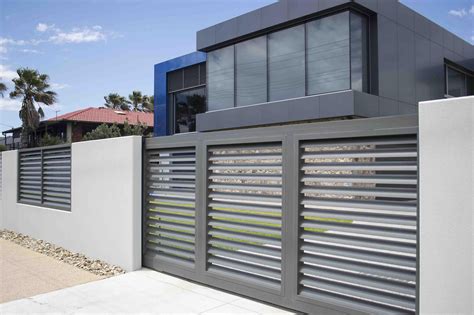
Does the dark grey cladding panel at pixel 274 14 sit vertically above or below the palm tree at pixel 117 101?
below

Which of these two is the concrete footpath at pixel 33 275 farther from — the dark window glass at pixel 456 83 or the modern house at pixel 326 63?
the dark window glass at pixel 456 83

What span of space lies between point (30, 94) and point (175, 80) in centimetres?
1685

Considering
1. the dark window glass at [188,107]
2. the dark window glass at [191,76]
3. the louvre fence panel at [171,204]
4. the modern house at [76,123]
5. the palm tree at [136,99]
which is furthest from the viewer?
the palm tree at [136,99]

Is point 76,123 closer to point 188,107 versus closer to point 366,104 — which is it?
point 188,107

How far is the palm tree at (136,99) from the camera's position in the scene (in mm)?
54094

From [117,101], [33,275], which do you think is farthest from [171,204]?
[117,101]

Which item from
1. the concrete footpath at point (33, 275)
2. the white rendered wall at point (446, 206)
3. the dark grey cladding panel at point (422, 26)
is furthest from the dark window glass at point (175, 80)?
the white rendered wall at point (446, 206)

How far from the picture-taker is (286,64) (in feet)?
44.0

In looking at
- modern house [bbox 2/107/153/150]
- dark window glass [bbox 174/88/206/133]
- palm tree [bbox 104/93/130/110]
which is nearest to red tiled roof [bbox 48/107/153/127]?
modern house [bbox 2/107/153/150]

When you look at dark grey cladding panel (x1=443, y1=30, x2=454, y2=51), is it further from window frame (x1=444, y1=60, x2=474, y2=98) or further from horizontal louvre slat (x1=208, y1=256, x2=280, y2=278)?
horizontal louvre slat (x1=208, y1=256, x2=280, y2=278)

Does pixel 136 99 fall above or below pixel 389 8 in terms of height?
above

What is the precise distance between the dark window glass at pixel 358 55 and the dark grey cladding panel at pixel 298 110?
1.33 feet

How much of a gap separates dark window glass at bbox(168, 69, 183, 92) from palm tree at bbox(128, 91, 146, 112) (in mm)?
33301

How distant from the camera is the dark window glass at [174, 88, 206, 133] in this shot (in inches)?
814
